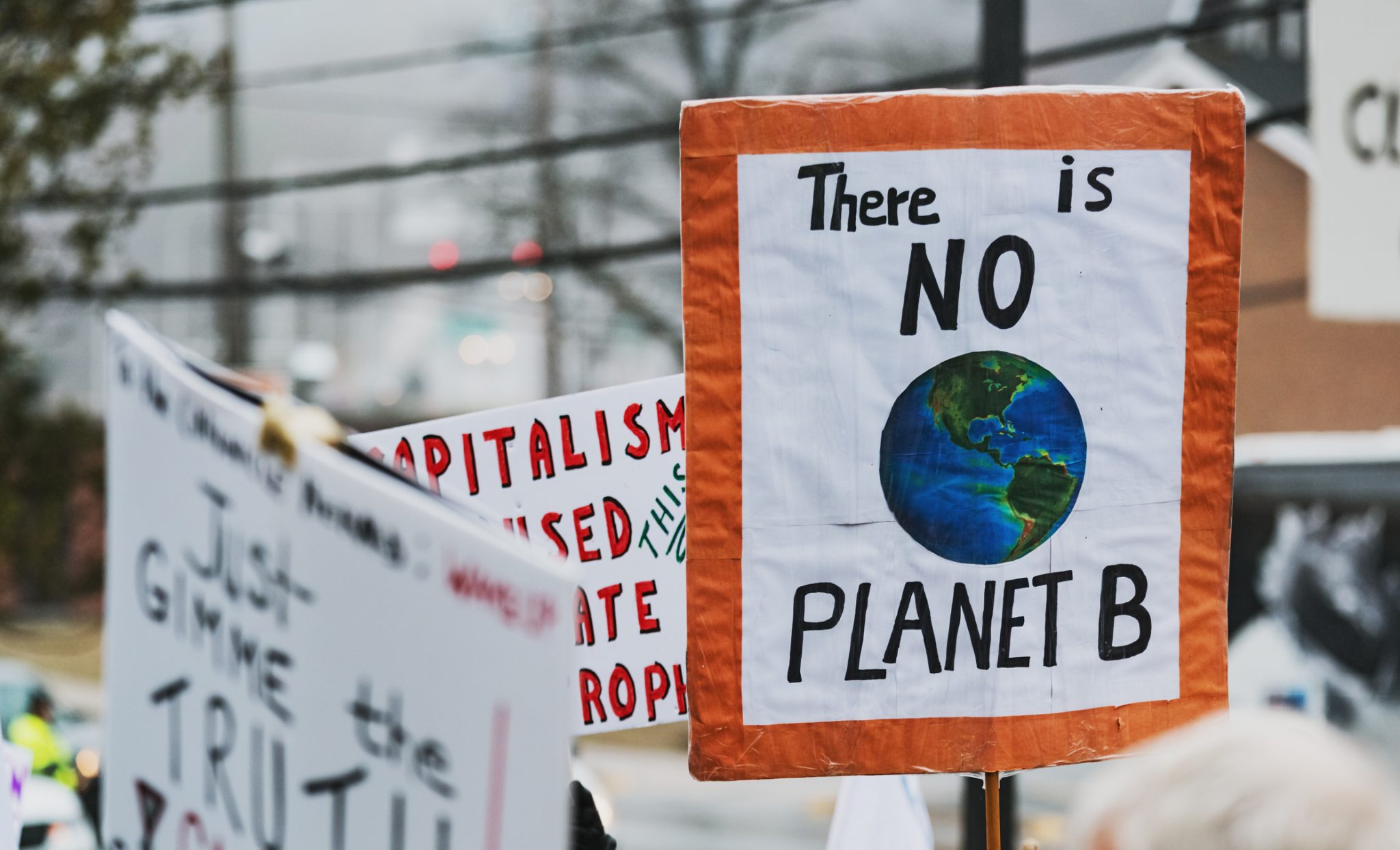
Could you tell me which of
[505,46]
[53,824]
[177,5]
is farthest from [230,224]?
[53,824]

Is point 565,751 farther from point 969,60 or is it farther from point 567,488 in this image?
point 969,60

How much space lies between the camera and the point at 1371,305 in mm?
3363

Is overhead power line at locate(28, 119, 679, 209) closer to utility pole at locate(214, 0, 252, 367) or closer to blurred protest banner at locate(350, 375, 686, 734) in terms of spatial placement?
utility pole at locate(214, 0, 252, 367)

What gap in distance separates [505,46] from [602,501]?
25.7 feet

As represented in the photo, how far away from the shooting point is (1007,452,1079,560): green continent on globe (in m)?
2.30

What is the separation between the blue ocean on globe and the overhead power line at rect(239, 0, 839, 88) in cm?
773

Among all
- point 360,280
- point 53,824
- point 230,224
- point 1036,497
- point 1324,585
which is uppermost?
point 230,224

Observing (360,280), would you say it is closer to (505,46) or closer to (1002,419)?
(505,46)

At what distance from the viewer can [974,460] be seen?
2303 mm

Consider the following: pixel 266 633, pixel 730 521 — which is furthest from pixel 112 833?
pixel 730 521

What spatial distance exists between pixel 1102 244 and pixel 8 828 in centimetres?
178

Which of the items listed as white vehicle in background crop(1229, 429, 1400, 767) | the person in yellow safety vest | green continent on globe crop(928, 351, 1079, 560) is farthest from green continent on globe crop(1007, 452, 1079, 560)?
the person in yellow safety vest

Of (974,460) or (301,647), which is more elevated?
(974,460)

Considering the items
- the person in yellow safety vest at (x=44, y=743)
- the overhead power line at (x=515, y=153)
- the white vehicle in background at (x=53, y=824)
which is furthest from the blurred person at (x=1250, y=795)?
the person in yellow safety vest at (x=44, y=743)
